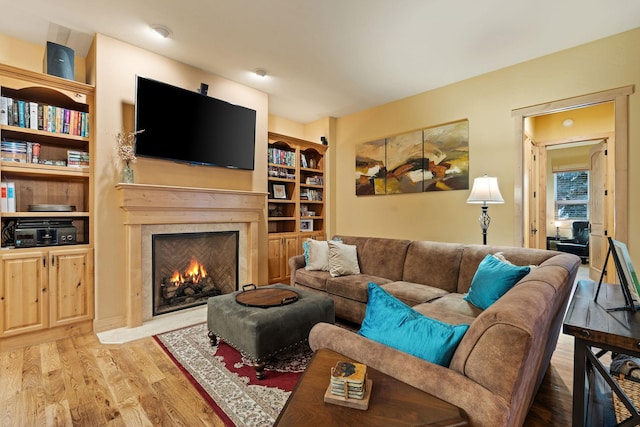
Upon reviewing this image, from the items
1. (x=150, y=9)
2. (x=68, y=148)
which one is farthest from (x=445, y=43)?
(x=68, y=148)

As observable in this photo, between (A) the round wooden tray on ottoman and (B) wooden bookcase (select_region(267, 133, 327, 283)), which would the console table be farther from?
(B) wooden bookcase (select_region(267, 133, 327, 283))

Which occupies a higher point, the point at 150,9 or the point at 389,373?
the point at 150,9

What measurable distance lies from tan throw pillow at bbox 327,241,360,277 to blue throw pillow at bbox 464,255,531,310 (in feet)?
4.50

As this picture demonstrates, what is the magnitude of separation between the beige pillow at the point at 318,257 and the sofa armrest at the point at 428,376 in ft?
7.55

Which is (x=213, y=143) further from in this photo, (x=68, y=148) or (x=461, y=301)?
(x=461, y=301)

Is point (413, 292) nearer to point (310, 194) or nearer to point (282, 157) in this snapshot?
point (310, 194)

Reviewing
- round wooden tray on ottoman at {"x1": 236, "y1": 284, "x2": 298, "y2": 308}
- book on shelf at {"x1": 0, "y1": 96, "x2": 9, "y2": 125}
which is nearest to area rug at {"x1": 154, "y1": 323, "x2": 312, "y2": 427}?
round wooden tray on ottoman at {"x1": 236, "y1": 284, "x2": 298, "y2": 308}

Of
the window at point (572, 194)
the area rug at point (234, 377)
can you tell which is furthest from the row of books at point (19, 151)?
the window at point (572, 194)

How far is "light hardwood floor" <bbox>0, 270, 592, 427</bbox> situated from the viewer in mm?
1688

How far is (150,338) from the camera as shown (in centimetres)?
275

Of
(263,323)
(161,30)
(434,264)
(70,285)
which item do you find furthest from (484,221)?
(70,285)

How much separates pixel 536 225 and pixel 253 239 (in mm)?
4129

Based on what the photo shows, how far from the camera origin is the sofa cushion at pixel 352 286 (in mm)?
2943

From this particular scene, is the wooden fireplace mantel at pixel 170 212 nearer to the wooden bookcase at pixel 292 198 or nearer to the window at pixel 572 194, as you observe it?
the wooden bookcase at pixel 292 198
